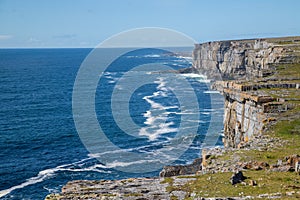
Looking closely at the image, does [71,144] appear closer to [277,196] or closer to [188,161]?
[188,161]

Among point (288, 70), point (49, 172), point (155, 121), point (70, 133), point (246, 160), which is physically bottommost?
point (49, 172)

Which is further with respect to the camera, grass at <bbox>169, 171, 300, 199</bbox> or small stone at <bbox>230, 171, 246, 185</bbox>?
small stone at <bbox>230, 171, 246, 185</bbox>

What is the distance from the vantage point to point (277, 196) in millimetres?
17281

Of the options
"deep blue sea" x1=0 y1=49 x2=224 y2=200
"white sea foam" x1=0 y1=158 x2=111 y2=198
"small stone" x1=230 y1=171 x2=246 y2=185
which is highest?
"small stone" x1=230 y1=171 x2=246 y2=185

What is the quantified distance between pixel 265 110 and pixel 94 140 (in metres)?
Result: 51.8

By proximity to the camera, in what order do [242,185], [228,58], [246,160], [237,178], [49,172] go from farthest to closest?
1. [228,58]
2. [49,172]
3. [246,160]
4. [237,178]
5. [242,185]

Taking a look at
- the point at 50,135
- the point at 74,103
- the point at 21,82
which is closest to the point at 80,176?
the point at 50,135

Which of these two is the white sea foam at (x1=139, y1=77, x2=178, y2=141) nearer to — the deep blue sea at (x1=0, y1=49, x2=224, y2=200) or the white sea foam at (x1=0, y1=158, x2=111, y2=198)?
the deep blue sea at (x1=0, y1=49, x2=224, y2=200)

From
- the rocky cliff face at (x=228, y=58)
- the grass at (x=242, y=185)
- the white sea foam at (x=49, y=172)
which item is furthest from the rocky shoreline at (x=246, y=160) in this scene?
the rocky cliff face at (x=228, y=58)

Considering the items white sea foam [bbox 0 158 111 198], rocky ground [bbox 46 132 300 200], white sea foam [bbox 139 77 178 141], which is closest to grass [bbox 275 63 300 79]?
rocky ground [bbox 46 132 300 200]

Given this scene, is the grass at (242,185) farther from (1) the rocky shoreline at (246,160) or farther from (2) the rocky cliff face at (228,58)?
(2) the rocky cliff face at (228,58)

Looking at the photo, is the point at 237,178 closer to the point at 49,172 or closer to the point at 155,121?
the point at 49,172

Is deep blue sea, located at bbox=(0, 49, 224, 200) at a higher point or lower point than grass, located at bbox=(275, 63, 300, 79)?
lower

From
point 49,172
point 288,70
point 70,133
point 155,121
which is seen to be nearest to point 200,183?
point 288,70
